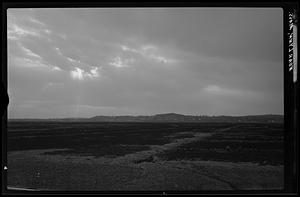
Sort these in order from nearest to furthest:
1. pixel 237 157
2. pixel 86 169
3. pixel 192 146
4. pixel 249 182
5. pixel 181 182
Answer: pixel 181 182 → pixel 249 182 → pixel 86 169 → pixel 237 157 → pixel 192 146
